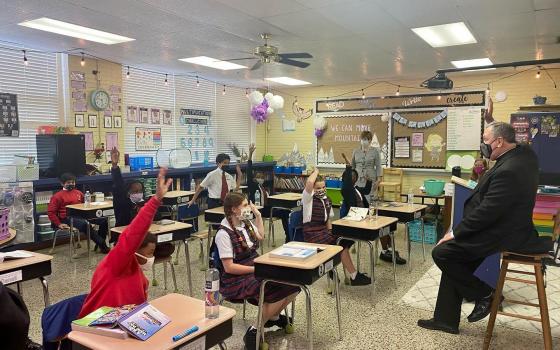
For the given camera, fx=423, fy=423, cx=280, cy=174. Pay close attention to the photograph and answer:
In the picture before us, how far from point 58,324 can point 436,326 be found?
2.86 metres

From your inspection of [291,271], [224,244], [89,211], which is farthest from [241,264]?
[89,211]

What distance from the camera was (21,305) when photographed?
1330 mm

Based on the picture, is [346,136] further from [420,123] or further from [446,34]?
[446,34]

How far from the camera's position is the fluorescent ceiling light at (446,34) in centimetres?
502

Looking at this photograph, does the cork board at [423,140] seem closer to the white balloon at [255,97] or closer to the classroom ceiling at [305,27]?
the classroom ceiling at [305,27]

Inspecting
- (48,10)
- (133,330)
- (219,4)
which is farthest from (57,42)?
(133,330)

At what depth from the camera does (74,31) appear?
17.7ft

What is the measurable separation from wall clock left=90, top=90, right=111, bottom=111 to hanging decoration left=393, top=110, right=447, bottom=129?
5817 millimetres

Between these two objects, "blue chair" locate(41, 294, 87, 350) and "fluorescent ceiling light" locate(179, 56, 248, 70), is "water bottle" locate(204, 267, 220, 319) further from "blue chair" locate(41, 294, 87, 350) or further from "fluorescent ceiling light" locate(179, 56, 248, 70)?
"fluorescent ceiling light" locate(179, 56, 248, 70)

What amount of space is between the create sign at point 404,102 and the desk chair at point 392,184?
1.39 metres

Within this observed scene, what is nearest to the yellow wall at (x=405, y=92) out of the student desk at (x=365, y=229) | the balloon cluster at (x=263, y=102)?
the balloon cluster at (x=263, y=102)

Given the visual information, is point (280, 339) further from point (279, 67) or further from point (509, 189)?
point (279, 67)

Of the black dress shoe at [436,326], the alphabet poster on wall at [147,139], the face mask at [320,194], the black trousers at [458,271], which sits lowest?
the black dress shoe at [436,326]

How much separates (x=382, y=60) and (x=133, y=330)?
6.32m
